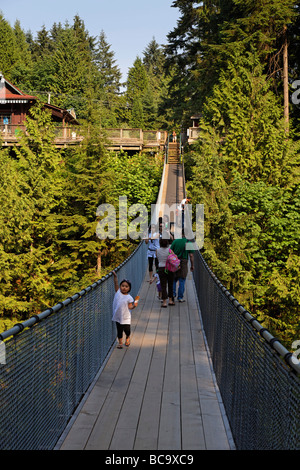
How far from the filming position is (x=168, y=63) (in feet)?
160

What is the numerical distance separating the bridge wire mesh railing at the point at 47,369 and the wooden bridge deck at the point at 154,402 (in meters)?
0.26

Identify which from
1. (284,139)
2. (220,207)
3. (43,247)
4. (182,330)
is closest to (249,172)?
(284,139)

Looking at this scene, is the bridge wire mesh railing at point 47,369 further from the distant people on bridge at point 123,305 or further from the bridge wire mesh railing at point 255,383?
the bridge wire mesh railing at point 255,383

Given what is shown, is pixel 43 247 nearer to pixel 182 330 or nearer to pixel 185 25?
pixel 182 330

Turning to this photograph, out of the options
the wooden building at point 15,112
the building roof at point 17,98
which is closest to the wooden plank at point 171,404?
the wooden building at point 15,112

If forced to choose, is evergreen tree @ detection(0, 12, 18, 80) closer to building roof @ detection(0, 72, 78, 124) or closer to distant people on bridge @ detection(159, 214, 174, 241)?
building roof @ detection(0, 72, 78, 124)

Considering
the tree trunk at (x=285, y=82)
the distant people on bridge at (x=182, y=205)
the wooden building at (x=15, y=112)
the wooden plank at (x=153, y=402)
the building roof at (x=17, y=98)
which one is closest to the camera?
the wooden plank at (x=153, y=402)

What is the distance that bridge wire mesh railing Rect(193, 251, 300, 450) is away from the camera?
3406 mm

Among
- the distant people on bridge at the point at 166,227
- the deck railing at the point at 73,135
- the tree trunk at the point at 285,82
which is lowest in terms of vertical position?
the distant people on bridge at the point at 166,227

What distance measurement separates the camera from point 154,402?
20.1ft

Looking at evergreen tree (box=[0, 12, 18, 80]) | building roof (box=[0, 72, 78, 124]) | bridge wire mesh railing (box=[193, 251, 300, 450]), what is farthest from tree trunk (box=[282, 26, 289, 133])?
evergreen tree (box=[0, 12, 18, 80])

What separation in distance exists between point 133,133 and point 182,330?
1399 inches

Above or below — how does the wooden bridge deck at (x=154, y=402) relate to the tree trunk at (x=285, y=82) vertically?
below

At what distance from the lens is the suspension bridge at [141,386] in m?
3.87
